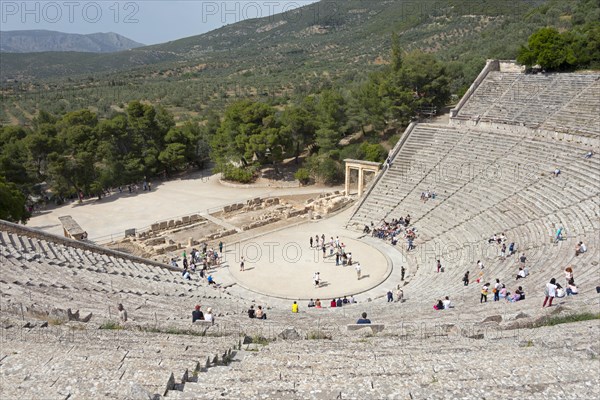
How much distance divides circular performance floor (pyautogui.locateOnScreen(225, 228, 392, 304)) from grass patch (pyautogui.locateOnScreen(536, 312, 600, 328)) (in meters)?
9.75

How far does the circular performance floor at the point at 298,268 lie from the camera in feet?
63.9

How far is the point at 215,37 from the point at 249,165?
6459 inches

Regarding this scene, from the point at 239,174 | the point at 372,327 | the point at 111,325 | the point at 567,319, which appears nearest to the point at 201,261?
the point at 111,325

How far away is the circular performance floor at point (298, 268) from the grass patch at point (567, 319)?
9.75 meters

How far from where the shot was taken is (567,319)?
31.8ft

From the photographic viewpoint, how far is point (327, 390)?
237 inches

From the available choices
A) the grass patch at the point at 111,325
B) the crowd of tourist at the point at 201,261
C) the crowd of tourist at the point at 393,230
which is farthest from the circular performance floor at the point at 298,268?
the grass patch at the point at 111,325

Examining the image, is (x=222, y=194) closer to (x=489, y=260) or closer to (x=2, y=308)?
(x=489, y=260)

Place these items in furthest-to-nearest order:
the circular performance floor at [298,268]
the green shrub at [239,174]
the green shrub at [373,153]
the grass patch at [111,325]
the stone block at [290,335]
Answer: the green shrub at [239,174]
the green shrub at [373,153]
the circular performance floor at [298,268]
the stone block at [290,335]
the grass patch at [111,325]

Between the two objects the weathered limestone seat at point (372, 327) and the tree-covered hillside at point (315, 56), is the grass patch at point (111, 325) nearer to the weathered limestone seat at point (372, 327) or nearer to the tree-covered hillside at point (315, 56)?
the weathered limestone seat at point (372, 327)

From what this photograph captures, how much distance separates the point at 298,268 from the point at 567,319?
43.3 feet

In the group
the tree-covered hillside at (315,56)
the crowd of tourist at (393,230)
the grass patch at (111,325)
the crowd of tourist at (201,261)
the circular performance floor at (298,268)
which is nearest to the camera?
the grass patch at (111,325)

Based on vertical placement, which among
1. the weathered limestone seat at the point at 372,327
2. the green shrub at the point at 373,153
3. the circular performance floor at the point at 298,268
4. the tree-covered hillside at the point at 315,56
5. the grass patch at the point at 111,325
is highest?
the tree-covered hillside at the point at 315,56

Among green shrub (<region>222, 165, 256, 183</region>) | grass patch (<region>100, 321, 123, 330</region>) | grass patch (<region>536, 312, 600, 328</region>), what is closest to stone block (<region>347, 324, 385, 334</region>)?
→ grass patch (<region>536, 312, 600, 328</region>)
